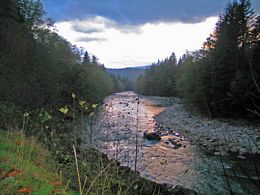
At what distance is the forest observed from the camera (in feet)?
11.0

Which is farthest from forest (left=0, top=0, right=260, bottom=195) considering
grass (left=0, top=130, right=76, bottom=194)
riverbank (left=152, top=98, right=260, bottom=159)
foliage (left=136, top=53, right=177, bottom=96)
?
foliage (left=136, top=53, right=177, bottom=96)

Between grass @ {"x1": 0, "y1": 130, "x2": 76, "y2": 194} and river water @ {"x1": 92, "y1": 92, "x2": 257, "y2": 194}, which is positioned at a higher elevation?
grass @ {"x1": 0, "y1": 130, "x2": 76, "y2": 194}

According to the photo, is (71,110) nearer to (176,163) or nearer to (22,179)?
(22,179)

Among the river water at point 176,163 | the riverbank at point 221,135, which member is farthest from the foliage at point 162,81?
the river water at point 176,163

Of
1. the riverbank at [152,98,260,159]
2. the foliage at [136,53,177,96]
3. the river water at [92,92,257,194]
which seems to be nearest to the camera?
the river water at [92,92,257,194]

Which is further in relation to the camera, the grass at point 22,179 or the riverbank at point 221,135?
the riverbank at point 221,135

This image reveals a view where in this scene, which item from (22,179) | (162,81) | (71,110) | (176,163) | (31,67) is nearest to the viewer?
(22,179)

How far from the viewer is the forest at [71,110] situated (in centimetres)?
336

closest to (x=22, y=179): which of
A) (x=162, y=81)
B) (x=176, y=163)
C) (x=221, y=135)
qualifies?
(x=176, y=163)

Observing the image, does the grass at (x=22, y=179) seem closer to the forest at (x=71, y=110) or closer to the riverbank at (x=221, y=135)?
the forest at (x=71, y=110)

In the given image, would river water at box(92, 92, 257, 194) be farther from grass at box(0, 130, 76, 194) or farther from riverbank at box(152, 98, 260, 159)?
grass at box(0, 130, 76, 194)

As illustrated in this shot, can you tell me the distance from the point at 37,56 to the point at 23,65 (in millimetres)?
3059

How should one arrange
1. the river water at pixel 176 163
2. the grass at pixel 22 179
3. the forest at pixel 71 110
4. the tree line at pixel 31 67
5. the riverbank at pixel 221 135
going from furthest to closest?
the riverbank at pixel 221 135 < the tree line at pixel 31 67 < the river water at pixel 176 163 < the forest at pixel 71 110 < the grass at pixel 22 179

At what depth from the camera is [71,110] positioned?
6152mm
